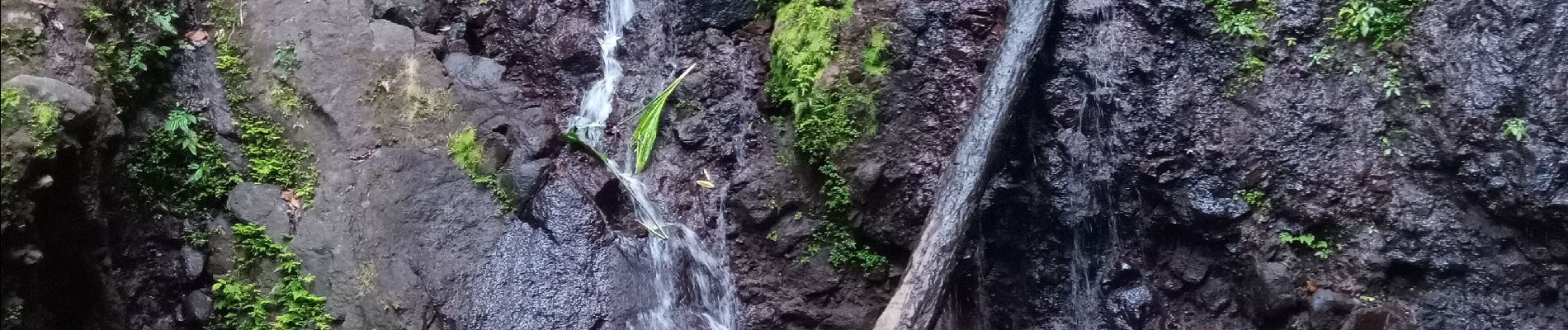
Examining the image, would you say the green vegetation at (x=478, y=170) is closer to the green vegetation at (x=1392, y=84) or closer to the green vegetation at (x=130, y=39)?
the green vegetation at (x=130, y=39)

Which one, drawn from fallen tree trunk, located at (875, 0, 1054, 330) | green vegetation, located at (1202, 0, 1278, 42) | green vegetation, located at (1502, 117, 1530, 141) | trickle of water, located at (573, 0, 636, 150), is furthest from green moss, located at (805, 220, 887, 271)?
green vegetation, located at (1502, 117, 1530, 141)

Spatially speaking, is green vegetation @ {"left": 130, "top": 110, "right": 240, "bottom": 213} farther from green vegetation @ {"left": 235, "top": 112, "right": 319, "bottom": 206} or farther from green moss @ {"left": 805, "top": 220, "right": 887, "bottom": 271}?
green moss @ {"left": 805, "top": 220, "right": 887, "bottom": 271}

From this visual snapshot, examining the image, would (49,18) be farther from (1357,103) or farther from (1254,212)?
(1357,103)

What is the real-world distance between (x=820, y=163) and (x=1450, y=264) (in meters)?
3.64

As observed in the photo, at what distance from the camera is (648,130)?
6.14 metres

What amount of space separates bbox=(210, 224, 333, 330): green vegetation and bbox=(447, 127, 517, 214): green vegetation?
110 cm

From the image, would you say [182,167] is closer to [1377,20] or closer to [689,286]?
[689,286]

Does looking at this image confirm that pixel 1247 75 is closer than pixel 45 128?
No

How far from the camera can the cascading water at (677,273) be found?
18.6ft

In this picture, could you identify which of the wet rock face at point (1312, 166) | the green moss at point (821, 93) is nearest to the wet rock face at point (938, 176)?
the wet rock face at point (1312, 166)

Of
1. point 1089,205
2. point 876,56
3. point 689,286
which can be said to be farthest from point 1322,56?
point 689,286

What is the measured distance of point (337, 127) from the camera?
17.9ft

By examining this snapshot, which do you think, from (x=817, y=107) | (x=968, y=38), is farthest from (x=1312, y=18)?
(x=817, y=107)

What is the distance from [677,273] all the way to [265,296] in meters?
2.41
